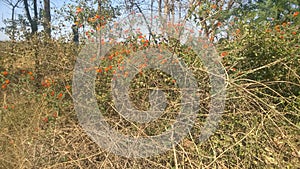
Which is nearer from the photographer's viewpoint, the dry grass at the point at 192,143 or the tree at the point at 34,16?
the dry grass at the point at 192,143

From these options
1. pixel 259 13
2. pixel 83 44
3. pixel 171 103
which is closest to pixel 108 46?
pixel 83 44

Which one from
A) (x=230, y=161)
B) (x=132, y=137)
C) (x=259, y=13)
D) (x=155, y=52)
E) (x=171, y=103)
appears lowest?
(x=230, y=161)

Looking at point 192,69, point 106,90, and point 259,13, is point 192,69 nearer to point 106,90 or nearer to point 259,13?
point 106,90

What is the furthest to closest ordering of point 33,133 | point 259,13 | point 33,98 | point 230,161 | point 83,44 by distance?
point 259,13, point 83,44, point 33,98, point 33,133, point 230,161

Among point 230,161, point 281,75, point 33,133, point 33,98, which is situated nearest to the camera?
point 230,161

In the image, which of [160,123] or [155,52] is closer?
[160,123]

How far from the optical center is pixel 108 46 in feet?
10.8

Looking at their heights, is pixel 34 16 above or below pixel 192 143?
above

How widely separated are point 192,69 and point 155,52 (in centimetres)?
51

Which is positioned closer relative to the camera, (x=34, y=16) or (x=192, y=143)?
(x=192, y=143)

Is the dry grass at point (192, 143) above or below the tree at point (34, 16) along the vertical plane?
below

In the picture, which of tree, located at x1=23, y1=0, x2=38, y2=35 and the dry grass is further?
tree, located at x1=23, y1=0, x2=38, y2=35

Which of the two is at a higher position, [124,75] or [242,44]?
[242,44]

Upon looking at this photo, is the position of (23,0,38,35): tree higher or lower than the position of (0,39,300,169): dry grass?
higher
